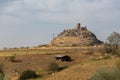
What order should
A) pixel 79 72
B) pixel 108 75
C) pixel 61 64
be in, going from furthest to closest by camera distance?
pixel 61 64
pixel 79 72
pixel 108 75

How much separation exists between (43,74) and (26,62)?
24.7 meters

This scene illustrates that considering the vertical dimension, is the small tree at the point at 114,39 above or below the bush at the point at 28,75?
above

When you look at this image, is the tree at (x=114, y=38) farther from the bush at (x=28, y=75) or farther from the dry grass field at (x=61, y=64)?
the bush at (x=28, y=75)

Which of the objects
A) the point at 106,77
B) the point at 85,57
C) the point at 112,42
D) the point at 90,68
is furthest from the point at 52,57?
the point at 106,77

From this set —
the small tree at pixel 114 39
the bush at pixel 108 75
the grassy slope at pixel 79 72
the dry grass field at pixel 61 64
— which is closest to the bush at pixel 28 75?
the dry grass field at pixel 61 64

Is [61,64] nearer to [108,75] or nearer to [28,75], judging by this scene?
[28,75]

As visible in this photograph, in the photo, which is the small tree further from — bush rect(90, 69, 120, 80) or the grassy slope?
bush rect(90, 69, 120, 80)

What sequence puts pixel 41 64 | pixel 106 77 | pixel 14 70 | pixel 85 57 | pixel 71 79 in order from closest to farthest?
pixel 106 77
pixel 71 79
pixel 14 70
pixel 41 64
pixel 85 57

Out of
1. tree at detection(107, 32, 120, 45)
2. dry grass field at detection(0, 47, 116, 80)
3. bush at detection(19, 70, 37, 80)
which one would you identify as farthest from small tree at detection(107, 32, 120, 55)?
bush at detection(19, 70, 37, 80)

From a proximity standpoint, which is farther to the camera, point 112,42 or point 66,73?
point 112,42

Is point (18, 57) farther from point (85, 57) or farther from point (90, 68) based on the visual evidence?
point (90, 68)

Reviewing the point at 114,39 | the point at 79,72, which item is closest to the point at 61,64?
the point at 114,39

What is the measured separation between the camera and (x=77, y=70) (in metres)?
85.2

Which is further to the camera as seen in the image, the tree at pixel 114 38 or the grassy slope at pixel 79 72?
the tree at pixel 114 38
